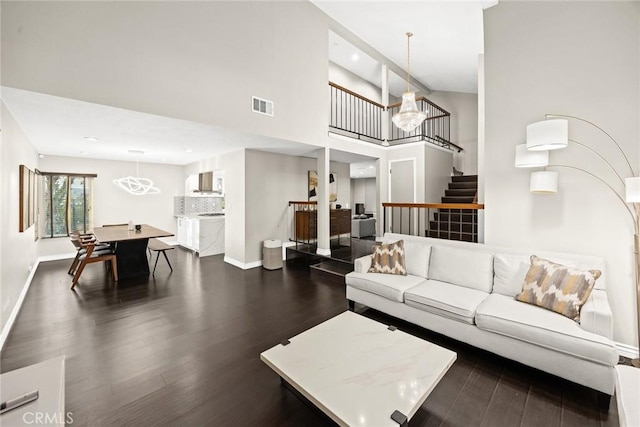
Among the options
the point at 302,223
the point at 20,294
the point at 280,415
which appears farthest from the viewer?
the point at 302,223

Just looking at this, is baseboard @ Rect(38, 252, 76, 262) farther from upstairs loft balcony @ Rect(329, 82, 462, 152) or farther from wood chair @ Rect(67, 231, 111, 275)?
upstairs loft balcony @ Rect(329, 82, 462, 152)

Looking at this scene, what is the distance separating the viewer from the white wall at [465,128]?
793 cm

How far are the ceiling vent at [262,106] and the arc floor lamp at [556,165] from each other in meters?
3.43

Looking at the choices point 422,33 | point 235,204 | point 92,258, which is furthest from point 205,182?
point 422,33

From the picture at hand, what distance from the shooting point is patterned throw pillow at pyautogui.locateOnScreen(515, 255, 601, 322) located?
2184 millimetres

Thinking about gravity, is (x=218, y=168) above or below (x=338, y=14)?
below

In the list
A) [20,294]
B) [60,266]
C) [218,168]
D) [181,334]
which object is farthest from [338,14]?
[60,266]

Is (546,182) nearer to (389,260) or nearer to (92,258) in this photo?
(389,260)

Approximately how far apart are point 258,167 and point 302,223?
1656mm

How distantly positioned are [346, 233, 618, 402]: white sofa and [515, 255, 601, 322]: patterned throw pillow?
2.6 inches

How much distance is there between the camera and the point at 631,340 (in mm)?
2535

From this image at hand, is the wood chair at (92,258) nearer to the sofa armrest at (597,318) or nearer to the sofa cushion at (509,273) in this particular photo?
the sofa cushion at (509,273)

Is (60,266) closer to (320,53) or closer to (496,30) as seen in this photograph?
(320,53)

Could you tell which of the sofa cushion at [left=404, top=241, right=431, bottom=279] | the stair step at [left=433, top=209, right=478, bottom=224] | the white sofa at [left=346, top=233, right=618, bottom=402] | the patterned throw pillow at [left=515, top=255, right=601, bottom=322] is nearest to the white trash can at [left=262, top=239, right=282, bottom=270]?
the white sofa at [left=346, top=233, right=618, bottom=402]
